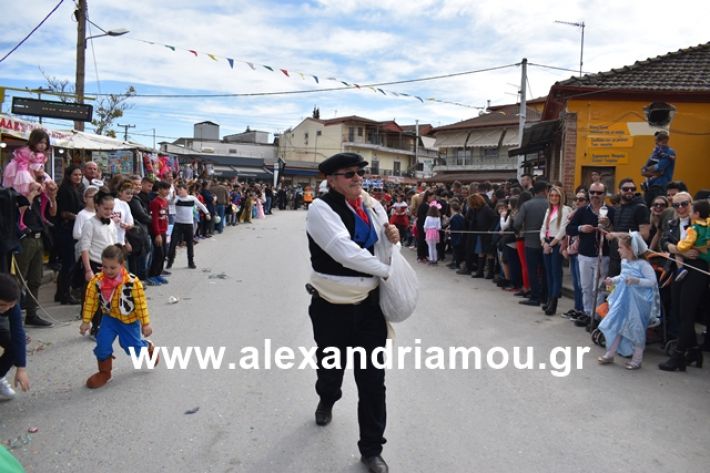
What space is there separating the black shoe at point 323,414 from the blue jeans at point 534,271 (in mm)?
5923

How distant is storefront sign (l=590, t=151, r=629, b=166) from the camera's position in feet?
47.6

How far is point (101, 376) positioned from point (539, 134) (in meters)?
15.0

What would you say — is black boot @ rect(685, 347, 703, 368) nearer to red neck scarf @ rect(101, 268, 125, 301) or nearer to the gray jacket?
the gray jacket

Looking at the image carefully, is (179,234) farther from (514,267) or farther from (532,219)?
(532,219)

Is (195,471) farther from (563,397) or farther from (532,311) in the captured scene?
(532,311)

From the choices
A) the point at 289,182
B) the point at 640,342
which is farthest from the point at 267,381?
the point at 289,182

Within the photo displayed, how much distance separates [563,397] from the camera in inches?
203

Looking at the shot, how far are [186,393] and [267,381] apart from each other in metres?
0.72

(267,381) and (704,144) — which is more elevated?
(704,144)

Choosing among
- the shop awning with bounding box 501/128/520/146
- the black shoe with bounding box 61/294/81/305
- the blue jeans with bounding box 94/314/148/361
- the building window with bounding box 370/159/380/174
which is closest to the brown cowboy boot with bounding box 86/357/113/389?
the blue jeans with bounding box 94/314/148/361

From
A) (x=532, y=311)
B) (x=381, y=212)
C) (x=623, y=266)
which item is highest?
(x=381, y=212)

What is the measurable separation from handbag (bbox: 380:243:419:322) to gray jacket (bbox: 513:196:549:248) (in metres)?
6.04

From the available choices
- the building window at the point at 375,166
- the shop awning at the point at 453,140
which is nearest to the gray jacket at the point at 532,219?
the shop awning at the point at 453,140

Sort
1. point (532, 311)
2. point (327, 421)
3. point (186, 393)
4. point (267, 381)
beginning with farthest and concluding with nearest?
point (532, 311) → point (267, 381) → point (186, 393) → point (327, 421)
